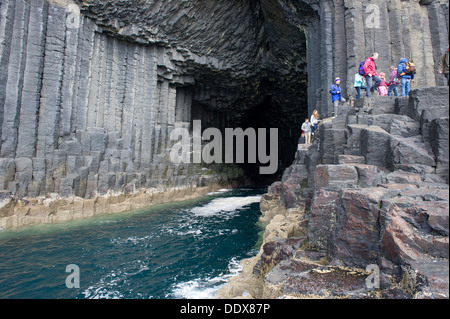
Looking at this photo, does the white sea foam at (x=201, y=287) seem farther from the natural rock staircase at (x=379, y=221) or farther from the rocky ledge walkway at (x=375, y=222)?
the natural rock staircase at (x=379, y=221)

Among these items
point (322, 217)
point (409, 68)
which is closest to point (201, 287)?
point (322, 217)

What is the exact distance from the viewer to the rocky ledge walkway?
3756mm

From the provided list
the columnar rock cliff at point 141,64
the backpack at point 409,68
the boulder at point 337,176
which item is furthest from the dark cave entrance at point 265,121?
the boulder at point 337,176

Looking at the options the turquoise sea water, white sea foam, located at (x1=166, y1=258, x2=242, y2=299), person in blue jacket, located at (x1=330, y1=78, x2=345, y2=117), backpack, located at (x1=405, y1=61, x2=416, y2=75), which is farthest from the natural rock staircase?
person in blue jacket, located at (x1=330, y1=78, x2=345, y2=117)

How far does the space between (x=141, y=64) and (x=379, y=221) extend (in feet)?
62.6

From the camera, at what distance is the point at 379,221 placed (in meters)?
4.45

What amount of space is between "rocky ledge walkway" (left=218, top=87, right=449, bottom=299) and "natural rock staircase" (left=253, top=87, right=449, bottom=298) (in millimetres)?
14

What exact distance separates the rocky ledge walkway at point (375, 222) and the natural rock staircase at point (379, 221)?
1cm

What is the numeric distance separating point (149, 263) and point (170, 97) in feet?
56.1

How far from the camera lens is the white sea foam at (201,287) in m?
5.95


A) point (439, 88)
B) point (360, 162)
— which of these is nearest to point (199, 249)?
point (360, 162)

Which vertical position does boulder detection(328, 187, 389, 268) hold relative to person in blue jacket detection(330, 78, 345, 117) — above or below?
below

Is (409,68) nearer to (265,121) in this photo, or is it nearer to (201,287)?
(201,287)

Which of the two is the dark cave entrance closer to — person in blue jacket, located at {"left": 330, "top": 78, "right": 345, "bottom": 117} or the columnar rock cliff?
the columnar rock cliff
